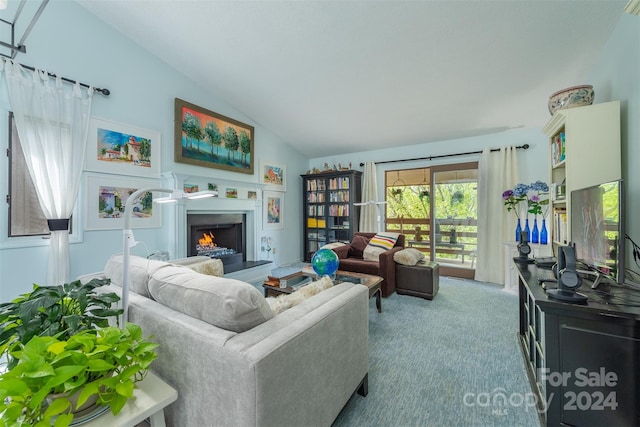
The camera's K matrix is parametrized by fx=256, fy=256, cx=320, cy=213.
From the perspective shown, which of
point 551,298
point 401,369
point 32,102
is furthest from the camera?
point 32,102

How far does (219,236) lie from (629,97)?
489 cm

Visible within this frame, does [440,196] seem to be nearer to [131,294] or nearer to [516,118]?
[516,118]

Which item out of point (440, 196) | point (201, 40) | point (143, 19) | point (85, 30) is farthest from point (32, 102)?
point (440, 196)

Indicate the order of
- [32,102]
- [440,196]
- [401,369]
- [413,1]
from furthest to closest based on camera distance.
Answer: [440,196] < [32,102] < [413,1] < [401,369]

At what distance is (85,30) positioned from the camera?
2711mm

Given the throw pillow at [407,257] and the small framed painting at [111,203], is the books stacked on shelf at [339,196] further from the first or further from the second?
the small framed painting at [111,203]

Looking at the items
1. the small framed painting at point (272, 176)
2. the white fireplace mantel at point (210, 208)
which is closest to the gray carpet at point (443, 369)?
the white fireplace mantel at point (210, 208)

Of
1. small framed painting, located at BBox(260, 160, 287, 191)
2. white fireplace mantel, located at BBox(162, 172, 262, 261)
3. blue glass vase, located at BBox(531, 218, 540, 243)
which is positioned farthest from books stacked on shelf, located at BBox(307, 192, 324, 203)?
blue glass vase, located at BBox(531, 218, 540, 243)

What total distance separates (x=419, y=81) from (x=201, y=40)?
2507mm

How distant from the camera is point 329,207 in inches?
218

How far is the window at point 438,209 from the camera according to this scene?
4332 mm

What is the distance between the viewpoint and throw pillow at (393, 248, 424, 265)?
11.1ft

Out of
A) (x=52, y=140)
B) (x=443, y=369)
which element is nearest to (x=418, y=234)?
(x=443, y=369)

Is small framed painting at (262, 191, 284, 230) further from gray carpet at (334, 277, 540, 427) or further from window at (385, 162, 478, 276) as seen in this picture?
gray carpet at (334, 277, 540, 427)
